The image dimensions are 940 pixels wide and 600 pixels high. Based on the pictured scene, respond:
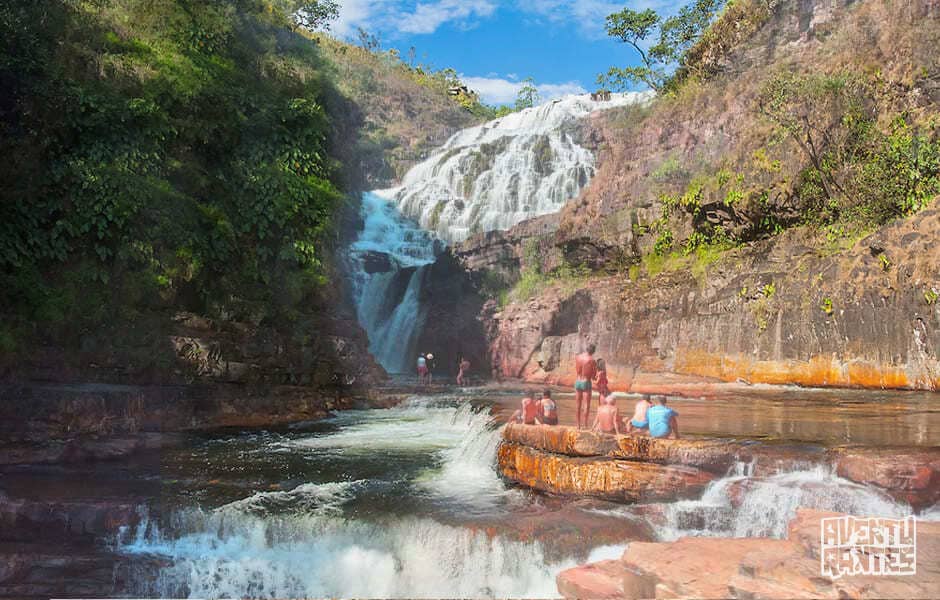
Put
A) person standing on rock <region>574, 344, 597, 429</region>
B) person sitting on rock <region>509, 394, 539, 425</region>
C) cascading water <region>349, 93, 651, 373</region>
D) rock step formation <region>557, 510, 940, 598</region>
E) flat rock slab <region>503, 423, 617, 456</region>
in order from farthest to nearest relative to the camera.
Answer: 1. cascading water <region>349, 93, 651, 373</region>
2. person sitting on rock <region>509, 394, 539, 425</region>
3. person standing on rock <region>574, 344, 597, 429</region>
4. flat rock slab <region>503, 423, 617, 456</region>
5. rock step formation <region>557, 510, 940, 598</region>

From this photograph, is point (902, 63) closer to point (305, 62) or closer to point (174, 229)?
point (305, 62)

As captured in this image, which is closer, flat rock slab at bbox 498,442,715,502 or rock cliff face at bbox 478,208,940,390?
flat rock slab at bbox 498,442,715,502

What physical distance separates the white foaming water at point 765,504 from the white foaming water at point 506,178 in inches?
814

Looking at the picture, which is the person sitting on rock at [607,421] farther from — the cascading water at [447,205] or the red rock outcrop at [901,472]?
the cascading water at [447,205]

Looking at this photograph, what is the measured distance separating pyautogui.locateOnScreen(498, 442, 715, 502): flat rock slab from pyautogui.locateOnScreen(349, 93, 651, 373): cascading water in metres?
16.0

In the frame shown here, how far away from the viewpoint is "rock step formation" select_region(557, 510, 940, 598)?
4.30m

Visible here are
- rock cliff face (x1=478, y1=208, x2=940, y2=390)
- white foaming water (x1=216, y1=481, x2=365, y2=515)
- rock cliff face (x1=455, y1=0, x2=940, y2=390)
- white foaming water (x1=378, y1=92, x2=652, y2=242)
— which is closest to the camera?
white foaming water (x1=216, y1=481, x2=365, y2=515)

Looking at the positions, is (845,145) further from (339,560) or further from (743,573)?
(339,560)

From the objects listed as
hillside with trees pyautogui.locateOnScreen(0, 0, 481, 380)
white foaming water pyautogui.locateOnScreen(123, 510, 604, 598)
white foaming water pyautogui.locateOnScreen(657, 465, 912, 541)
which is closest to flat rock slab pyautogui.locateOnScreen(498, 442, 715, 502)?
white foaming water pyautogui.locateOnScreen(657, 465, 912, 541)

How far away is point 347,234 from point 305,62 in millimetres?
7781

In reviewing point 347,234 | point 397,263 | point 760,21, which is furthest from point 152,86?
point 760,21

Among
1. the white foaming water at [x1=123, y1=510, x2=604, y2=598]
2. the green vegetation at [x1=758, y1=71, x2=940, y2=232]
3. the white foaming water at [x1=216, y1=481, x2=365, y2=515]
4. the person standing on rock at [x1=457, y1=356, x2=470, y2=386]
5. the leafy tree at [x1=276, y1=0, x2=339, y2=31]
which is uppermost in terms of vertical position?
the leafy tree at [x1=276, y1=0, x2=339, y2=31]

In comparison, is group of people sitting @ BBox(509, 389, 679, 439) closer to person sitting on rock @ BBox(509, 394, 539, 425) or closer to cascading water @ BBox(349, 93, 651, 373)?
person sitting on rock @ BBox(509, 394, 539, 425)

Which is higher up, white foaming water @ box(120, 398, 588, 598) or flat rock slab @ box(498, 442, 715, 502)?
flat rock slab @ box(498, 442, 715, 502)
